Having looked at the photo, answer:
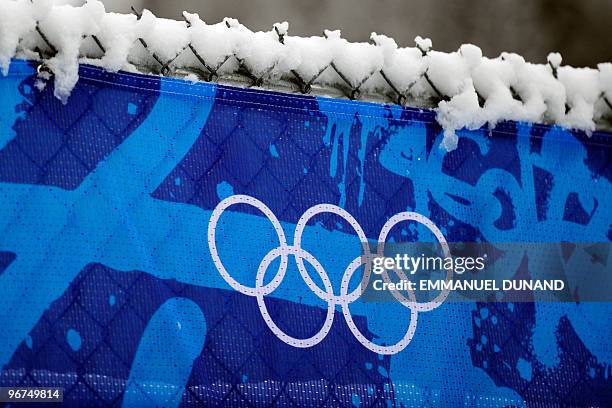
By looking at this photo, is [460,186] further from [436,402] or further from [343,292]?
[436,402]

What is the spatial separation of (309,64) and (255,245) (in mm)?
473

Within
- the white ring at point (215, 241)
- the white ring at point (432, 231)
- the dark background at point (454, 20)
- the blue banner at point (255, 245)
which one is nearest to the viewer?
the blue banner at point (255, 245)

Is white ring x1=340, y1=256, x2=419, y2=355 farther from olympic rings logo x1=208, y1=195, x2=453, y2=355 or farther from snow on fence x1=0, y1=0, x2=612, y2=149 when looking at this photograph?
snow on fence x1=0, y1=0, x2=612, y2=149

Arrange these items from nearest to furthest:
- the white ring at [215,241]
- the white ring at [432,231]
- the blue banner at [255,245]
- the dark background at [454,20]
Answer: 1. the blue banner at [255,245]
2. the white ring at [215,241]
3. the white ring at [432,231]
4. the dark background at [454,20]

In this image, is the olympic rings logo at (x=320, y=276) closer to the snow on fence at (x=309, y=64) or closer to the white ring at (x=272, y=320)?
the white ring at (x=272, y=320)

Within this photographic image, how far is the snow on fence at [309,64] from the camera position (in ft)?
4.42

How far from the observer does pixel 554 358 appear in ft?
5.38

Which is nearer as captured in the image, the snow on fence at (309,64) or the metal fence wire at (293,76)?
the snow on fence at (309,64)

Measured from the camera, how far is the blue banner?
4.30 feet

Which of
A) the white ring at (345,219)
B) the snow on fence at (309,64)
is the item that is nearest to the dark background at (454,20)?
the snow on fence at (309,64)

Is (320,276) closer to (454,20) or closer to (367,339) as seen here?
(367,339)

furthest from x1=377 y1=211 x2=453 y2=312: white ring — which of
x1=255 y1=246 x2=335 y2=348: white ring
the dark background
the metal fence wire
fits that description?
the dark background

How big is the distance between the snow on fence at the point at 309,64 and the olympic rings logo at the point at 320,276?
32 cm

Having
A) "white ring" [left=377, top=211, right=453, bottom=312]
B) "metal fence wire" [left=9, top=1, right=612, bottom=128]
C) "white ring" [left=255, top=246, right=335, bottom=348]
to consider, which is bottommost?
"white ring" [left=255, top=246, right=335, bottom=348]
